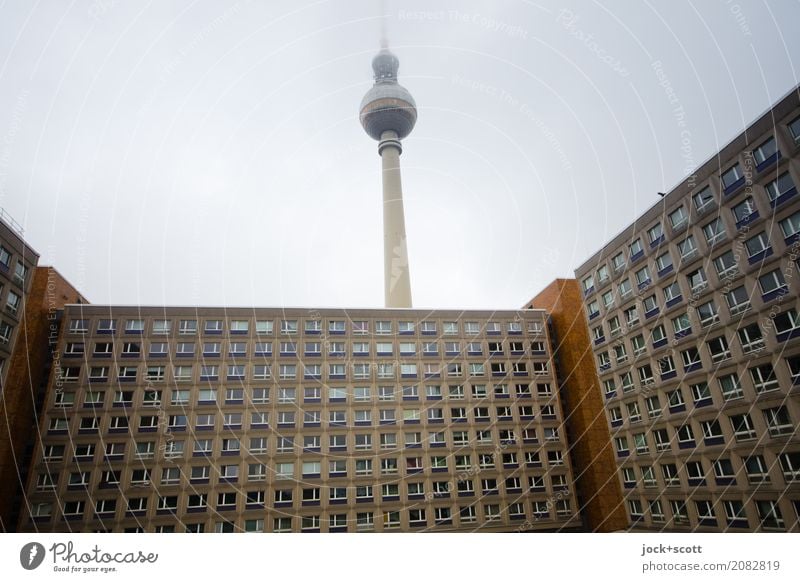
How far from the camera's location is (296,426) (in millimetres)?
41438

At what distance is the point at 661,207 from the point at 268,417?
1451 inches

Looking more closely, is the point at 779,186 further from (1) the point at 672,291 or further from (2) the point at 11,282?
(2) the point at 11,282

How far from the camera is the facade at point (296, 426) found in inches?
1479

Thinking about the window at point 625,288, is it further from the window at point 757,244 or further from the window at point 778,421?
the window at point 778,421

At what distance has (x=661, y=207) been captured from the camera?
33.8 metres

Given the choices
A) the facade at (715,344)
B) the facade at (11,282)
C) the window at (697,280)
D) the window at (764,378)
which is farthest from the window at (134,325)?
the window at (764,378)

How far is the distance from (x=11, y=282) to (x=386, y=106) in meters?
55.6

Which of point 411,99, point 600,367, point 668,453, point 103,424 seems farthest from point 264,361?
point 411,99

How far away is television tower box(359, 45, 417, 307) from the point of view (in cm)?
6328

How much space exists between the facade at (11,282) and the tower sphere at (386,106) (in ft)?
172

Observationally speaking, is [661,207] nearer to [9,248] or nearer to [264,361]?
[264,361]

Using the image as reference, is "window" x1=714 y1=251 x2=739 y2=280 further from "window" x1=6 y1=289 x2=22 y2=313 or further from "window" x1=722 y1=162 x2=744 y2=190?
"window" x1=6 y1=289 x2=22 y2=313

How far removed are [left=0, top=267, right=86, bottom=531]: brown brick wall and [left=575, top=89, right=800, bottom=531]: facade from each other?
46.8 meters

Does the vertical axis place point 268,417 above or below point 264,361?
below
